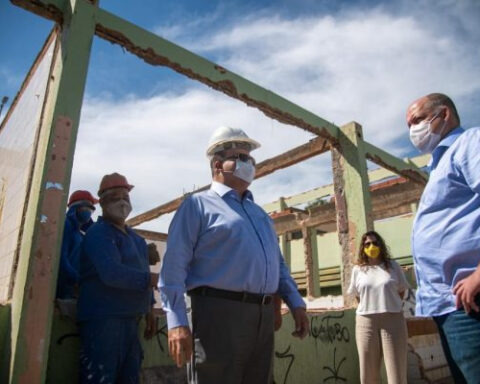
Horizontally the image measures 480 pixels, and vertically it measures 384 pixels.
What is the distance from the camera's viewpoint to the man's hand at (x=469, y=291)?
1.57 m

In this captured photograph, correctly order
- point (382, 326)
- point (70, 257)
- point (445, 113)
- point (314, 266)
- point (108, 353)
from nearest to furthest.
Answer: point (445, 113), point (108, 353), point (70, 257), point (382, 326), point (314, 266)

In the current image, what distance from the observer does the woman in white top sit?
12.4 ft

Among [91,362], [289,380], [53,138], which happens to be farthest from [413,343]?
[53,138]

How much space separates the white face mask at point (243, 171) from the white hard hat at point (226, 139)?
13cm

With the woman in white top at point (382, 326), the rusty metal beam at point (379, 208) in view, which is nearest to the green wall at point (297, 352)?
the woman in white top at point (382, 326)

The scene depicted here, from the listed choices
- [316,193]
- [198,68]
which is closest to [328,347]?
[198,68]

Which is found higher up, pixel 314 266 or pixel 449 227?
pixel 314 266

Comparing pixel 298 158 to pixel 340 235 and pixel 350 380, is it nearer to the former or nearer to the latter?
pixel 340 235

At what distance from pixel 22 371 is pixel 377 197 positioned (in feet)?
30.4

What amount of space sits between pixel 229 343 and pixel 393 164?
5774 millimetres

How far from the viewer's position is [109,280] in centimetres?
239

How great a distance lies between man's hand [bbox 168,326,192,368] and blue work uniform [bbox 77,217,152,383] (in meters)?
0.69

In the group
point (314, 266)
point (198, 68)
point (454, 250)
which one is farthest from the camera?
point (314, 266)

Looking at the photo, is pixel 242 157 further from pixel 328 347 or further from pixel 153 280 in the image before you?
pixel 328 347
